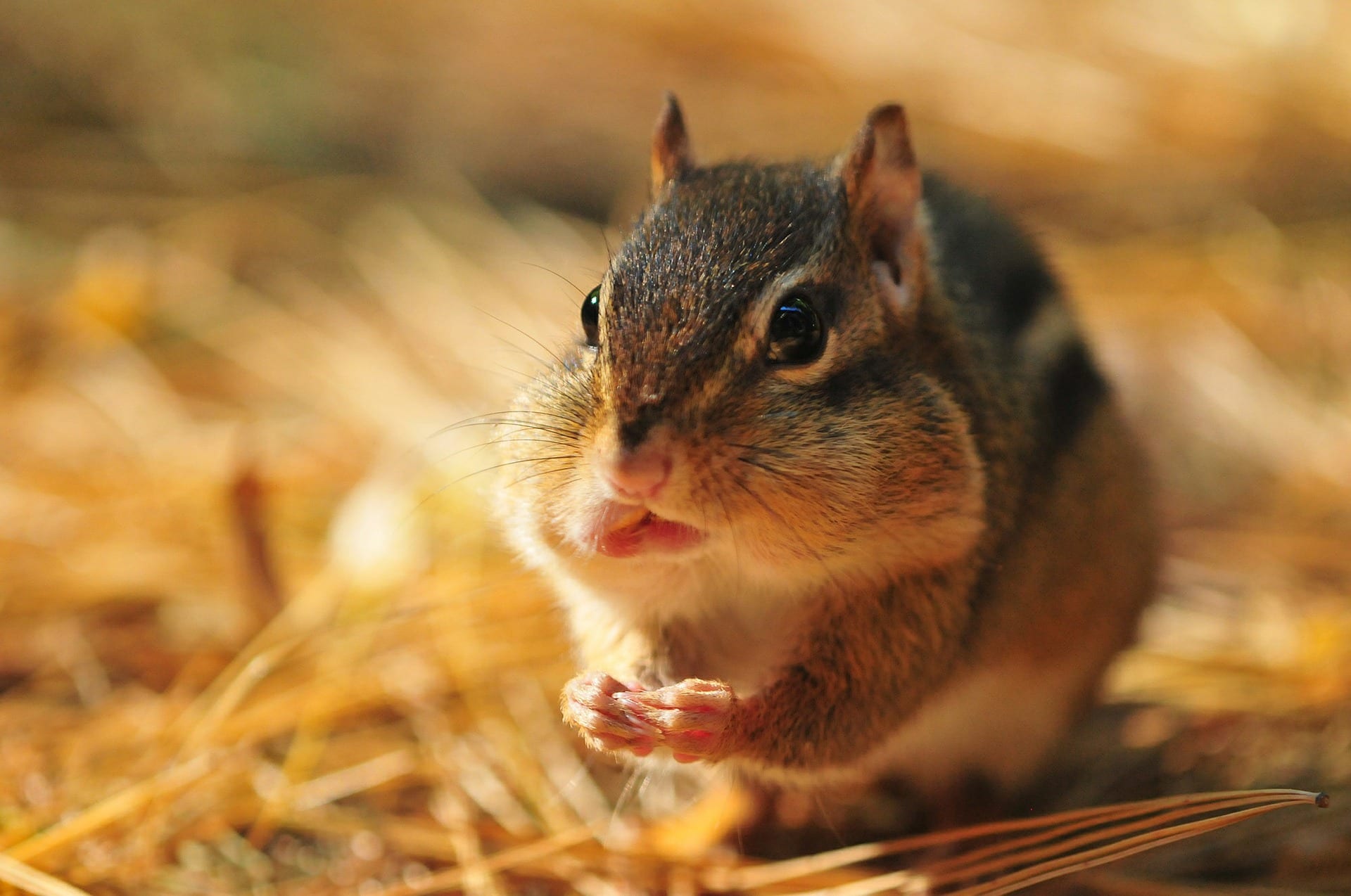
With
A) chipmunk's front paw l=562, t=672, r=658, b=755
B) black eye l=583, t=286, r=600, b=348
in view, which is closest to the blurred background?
black eye l=583, t=286, r=600, b=348

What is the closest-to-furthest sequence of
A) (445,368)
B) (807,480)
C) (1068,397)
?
(807,480), (1068,397), (445,368)

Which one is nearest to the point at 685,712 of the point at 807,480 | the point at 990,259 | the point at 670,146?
the point at 807,480

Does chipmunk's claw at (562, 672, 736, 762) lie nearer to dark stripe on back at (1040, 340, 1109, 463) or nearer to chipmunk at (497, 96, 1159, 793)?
chipmunk at (497, 96, 1159, 793)

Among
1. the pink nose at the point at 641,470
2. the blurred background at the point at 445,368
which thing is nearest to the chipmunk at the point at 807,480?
the pink nose at the point at 641,470

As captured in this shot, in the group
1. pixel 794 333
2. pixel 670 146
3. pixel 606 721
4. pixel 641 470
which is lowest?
pixel 606 721

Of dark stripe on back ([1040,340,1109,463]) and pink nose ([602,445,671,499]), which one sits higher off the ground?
dark stripe on back ([1040,340,1109,463])

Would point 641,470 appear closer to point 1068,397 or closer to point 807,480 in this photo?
point 807,480
